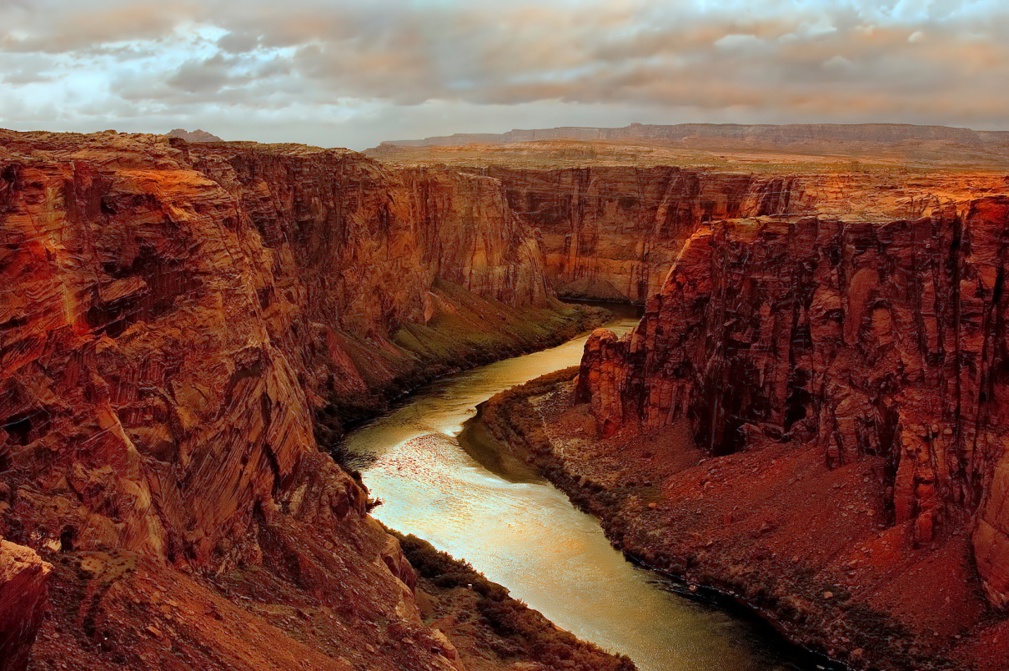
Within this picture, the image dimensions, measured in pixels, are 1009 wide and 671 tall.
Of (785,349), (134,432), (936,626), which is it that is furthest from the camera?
(785,349)

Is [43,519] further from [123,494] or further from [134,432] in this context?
[134,432]

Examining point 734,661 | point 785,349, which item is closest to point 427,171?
point 785,349

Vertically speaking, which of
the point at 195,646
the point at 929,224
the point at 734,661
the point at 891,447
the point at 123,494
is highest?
the point at 929,224

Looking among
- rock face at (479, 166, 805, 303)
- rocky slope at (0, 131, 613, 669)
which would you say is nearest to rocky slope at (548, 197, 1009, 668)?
rocky slope at (0, 131, 613, 669)

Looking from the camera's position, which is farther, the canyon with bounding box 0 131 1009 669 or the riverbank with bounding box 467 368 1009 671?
the riverbank with bounding box 467 368 1009 671

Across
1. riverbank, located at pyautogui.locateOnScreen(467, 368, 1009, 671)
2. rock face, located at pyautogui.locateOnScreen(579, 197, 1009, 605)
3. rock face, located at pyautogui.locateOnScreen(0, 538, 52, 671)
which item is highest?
rock face, located at pyautogui.locateOnScreen(0, 538, 52, 671)

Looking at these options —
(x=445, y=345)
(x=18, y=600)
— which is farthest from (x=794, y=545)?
(x=445, y=345)

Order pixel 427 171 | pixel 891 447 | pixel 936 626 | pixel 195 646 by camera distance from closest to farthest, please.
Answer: pixel 195 646, pixel 936 626, pixel 891 447, pixel 427 171

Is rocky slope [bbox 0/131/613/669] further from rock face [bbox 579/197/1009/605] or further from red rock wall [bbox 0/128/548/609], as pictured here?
rock face [bbox 579/197/1009/605]

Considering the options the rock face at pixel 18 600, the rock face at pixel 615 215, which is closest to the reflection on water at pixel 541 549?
the rock face at pixel 18 600
